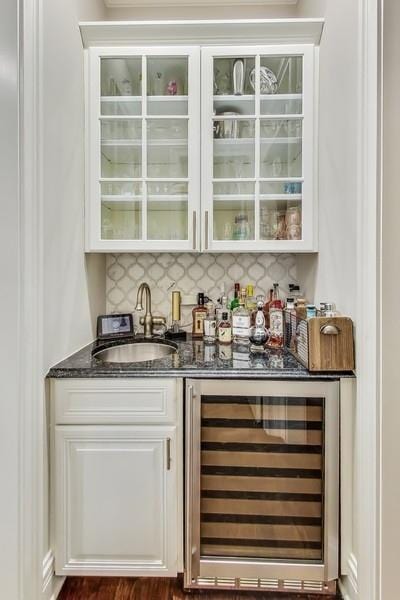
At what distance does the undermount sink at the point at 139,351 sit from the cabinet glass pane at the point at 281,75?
4.60 feet

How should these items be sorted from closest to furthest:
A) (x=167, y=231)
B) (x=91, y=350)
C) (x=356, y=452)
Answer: (x=356, y=452)
(x=91, y=350)
(x=167, y=231)

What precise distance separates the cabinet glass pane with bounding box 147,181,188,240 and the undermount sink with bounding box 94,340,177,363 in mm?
580

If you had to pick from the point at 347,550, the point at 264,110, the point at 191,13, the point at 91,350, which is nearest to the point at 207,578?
the point at 347,550

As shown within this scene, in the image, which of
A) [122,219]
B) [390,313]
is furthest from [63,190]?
[390,313]

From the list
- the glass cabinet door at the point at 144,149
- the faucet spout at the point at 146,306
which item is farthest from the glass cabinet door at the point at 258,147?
the faucet spout at the point at 146,306

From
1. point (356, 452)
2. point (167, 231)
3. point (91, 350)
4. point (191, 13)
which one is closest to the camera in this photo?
point (356, 452)

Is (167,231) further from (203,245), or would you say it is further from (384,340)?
(384,340)

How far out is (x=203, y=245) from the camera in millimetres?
1751

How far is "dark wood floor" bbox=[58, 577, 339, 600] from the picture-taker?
1.36 m

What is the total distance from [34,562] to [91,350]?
821 mm

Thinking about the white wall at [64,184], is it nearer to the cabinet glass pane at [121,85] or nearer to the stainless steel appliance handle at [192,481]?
the cabinet glass pane at [121,85]

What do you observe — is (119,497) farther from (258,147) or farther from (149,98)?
(149,98)

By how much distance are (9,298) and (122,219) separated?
2.75 feet

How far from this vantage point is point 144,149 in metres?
1.76
